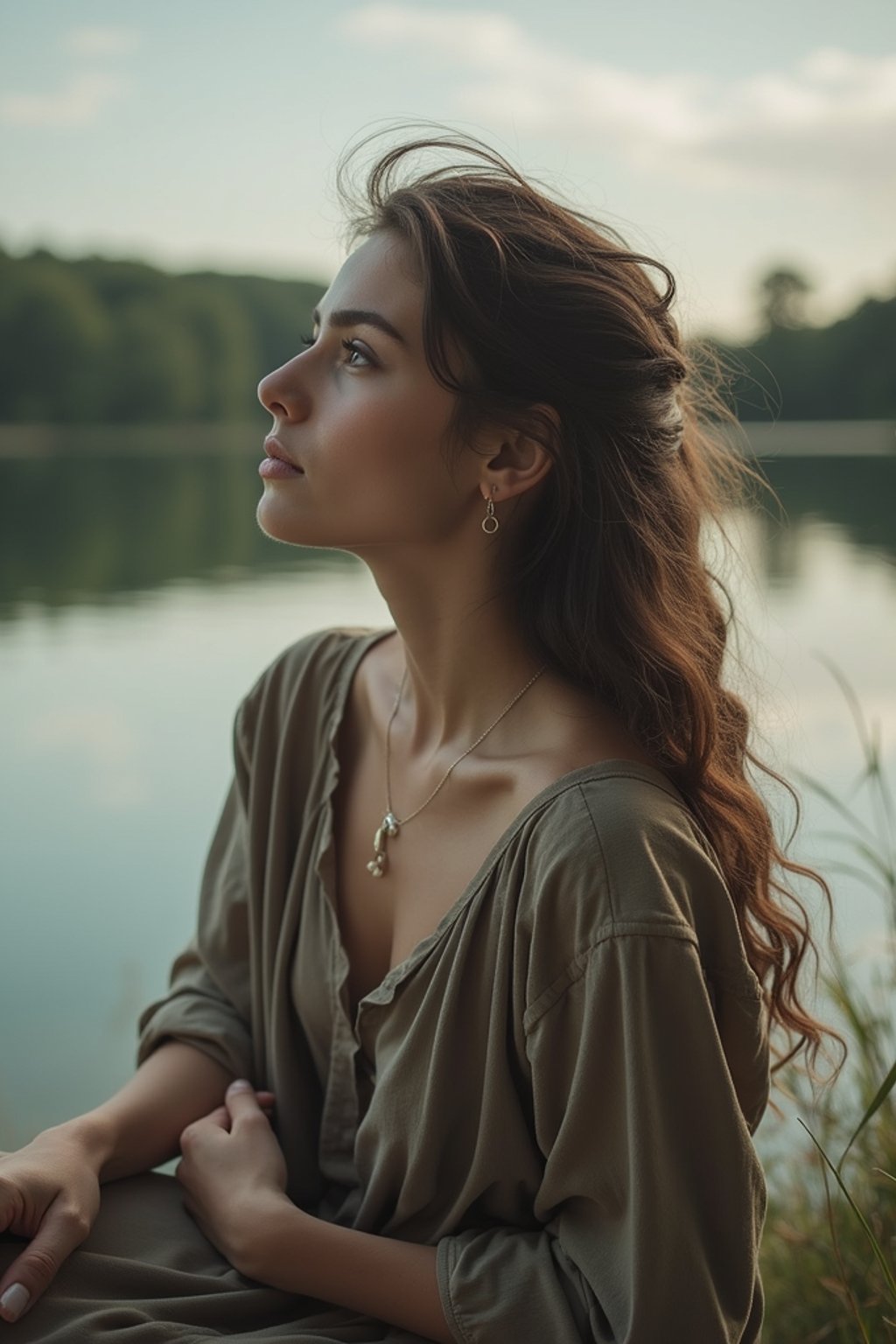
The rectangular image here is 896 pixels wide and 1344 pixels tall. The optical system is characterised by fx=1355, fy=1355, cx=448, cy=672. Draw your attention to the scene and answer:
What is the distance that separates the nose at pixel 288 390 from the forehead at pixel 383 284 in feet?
0.30

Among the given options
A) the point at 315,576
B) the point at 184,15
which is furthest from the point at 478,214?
the point at 315,576

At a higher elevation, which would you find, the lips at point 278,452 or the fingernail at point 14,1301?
the lips at point 278,452

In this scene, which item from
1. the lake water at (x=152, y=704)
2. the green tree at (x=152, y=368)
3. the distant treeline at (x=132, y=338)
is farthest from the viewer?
the green tree at (x=152, y=368)

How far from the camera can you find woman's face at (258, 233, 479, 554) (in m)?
1.49

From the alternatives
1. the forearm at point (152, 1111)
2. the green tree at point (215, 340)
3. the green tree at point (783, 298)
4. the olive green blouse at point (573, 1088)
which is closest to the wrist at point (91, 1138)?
the forearm at point (152, 1111)

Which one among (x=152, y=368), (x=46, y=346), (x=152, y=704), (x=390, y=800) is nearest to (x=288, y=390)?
(x=390, y=800)

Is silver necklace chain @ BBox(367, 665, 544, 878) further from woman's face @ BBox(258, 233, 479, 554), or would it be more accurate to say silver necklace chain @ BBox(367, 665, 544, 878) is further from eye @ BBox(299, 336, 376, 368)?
eye @ BBox(299, 336, 376, 368)

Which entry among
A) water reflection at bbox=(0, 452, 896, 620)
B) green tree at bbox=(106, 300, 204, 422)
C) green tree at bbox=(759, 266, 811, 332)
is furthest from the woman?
green tree at bbox=(106, 300, 204, 422)

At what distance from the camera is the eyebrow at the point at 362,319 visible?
149cm

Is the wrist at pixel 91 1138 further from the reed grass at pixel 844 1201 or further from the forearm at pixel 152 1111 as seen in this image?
the reed grass at pixel 844 1201

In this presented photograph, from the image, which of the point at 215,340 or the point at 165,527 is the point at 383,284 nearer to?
the point at 215,340

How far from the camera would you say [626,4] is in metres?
4.36

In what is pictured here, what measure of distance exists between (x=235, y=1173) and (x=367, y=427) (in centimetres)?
82

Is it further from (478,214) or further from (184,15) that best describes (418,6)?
(478,214)
